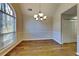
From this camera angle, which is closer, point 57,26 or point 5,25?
point 5,25

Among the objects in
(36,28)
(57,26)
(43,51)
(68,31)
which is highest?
(57,26)

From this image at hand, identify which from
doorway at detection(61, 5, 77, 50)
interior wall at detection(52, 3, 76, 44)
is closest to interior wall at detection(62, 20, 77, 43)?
doorway at detection(61, 5, 77, 50)

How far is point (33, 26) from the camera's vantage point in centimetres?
644

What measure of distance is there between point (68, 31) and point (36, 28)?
1850 mm

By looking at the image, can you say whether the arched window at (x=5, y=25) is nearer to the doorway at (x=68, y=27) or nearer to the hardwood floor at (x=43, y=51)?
the hardwood floor at (x=43, y=51)

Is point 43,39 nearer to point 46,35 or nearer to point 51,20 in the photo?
point 46,35

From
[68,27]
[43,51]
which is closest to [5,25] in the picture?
[43,51]

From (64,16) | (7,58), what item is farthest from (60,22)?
(7,58)

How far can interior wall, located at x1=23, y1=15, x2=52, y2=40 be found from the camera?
245 inches

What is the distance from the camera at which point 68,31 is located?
584 cm

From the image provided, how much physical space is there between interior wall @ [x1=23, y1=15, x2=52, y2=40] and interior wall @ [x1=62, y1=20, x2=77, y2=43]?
2.76 feet

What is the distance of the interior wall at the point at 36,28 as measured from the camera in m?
6.21

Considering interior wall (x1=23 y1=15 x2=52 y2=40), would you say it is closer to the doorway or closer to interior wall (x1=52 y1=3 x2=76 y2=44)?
interior wall (x1=52 y1=3 x2=76 y2=44)

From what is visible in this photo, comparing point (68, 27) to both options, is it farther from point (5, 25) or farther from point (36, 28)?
point (5, 25)
